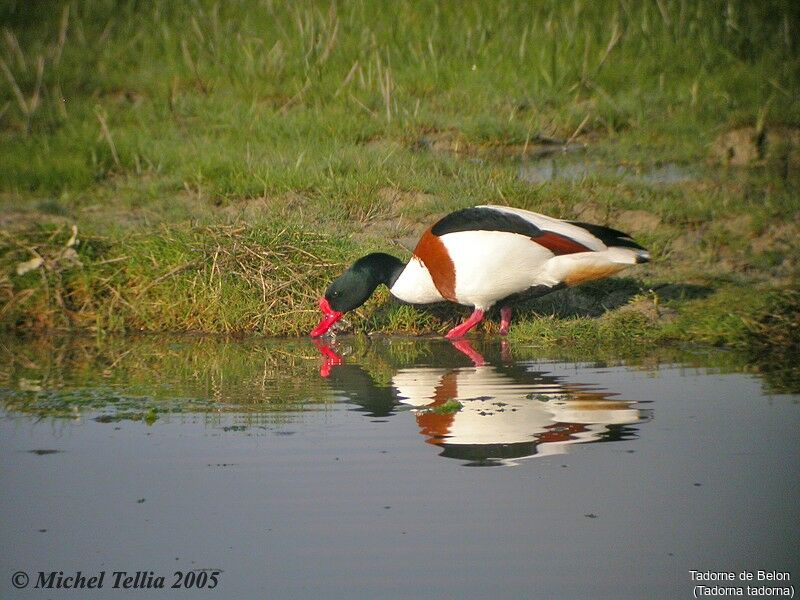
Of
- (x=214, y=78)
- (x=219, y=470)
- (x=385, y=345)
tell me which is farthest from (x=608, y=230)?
(x=214, y=78)

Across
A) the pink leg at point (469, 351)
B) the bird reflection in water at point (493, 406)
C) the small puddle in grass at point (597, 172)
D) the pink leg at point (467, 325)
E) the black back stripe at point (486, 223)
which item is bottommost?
the bird reflection in water at point (493, 406)

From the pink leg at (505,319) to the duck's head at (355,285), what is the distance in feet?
2.41

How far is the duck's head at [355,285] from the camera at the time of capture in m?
7.91

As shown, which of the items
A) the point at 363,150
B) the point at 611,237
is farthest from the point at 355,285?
the point at 363,150

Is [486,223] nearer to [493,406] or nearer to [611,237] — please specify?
[611,237]

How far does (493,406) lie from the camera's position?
6.09 metres

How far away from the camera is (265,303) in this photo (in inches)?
322

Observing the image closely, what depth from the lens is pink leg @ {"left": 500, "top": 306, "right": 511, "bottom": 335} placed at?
8102 millimetres

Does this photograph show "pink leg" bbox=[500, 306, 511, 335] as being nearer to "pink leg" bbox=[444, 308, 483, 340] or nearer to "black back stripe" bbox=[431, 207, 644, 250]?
"pink leg" bbox=[444, 308, 483, 340]

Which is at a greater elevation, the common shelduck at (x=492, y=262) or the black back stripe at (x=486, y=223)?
the black back stripe at (x=486, y=223)

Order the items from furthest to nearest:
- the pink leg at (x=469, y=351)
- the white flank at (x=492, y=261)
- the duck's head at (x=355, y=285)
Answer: the duck's head at (x=355, y=285) → the white flank at (x=492, y=261) → the pink leg at (x=469, y=351)

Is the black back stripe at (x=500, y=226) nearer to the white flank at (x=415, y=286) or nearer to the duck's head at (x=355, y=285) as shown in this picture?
the white flank at (x=415, y=286)

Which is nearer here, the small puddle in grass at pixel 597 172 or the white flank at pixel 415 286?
the white flank at pixel 415 286

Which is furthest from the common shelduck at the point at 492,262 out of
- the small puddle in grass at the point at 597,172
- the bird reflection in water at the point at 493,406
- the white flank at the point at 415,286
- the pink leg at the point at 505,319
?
the small puddle in grass at the point at 597,172
